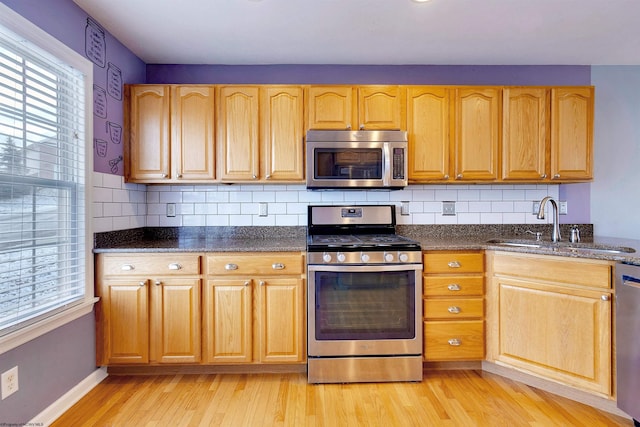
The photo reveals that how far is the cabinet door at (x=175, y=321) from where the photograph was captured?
2.31 meters

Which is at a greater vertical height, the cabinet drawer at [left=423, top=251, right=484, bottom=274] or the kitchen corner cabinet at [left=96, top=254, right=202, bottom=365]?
the cabinet drawer at [left=423, top=251, right=484, bottom=274]

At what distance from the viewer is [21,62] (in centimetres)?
171

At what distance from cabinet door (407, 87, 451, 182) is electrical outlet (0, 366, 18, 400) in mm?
2564

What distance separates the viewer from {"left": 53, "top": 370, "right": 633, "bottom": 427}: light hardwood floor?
1.91m

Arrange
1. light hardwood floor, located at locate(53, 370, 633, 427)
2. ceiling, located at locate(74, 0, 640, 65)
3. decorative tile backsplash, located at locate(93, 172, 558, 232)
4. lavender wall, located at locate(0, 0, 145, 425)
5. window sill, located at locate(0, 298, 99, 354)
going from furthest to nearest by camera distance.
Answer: decorative tile backsplash, located at locate(93, 172, 558, 232) → ceiling, located at locate(74, 0, 640, 65) → light hardwood floor, located at locate(53, 370, 633, 427) → lavender wall, located at locate(0, 0, 145, 425) → window sill, located at locate(0, 298, 99, 354)

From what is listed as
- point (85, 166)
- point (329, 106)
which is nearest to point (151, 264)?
point (85, 166)

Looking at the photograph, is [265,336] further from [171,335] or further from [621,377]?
[621,377]

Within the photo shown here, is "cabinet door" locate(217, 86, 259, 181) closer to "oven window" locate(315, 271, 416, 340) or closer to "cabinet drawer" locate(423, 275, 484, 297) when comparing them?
"oven window" locate(315, 271, 416, 340)

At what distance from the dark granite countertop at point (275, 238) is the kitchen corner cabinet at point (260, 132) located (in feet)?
1.62

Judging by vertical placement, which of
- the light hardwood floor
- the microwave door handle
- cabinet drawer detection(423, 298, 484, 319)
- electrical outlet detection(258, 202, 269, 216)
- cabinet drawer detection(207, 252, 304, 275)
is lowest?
the light hardwood floor

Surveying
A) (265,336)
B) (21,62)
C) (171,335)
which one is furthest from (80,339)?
(21,62)

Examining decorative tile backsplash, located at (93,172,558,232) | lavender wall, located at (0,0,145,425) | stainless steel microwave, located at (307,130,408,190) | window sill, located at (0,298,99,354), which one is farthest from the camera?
decorative tile backsplash, located at (93,172,558,232)

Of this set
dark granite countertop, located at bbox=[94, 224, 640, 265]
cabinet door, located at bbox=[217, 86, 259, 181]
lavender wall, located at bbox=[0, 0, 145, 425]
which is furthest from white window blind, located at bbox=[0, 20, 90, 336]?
cabinet door, located at bbox=[217, 86, 259, 181]

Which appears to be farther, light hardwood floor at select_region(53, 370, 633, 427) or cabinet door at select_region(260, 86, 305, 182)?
cabinet door at select_region(260, 86, 305, 182)
